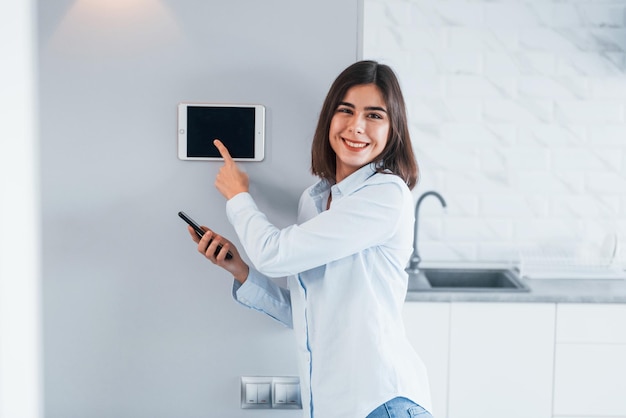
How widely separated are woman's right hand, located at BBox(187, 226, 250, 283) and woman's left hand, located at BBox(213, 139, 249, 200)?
0.32ft

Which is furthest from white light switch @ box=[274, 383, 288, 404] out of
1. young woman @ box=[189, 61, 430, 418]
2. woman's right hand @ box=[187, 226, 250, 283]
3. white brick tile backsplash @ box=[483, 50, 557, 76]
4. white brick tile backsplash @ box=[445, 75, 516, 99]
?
white brick tile backsplash @ box=[483, 50, 557, 76]

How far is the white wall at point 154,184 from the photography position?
150 centimetres

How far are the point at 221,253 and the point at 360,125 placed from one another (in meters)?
0.40

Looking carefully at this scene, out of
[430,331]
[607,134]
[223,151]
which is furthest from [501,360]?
[223,151]

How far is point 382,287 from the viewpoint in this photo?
4.66 feet

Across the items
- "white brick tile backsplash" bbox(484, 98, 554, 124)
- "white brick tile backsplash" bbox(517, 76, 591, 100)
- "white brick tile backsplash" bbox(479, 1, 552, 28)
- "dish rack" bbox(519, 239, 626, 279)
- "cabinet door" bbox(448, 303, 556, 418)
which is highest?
"white brick tile backsplash" bbox(479, 1, 552, 28)

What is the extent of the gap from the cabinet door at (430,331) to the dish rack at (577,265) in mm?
452

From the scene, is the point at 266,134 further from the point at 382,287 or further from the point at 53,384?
the point at 53,384

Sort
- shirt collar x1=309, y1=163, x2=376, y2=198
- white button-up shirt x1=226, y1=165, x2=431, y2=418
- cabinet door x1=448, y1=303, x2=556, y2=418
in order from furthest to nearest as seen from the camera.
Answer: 1. cabinet door x1=448, y1=303, x2=556, y2=418
2. shirt collar x1=309, y1=163, x2=376, y2=198
3. white button-up shirt x1=226, y1=165, x2=431, y2=418

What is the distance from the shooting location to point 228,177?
4.94ft

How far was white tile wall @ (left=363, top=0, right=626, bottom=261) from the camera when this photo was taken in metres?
2.67

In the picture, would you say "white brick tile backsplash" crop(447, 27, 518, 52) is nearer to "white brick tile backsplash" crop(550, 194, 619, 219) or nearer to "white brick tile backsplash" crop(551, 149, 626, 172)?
"white brick tile backsplash" crop(551, 149, 626, 172)

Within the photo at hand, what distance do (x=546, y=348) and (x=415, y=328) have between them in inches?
17.8

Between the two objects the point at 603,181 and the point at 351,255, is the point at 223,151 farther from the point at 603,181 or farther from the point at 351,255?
the point at 603,181
